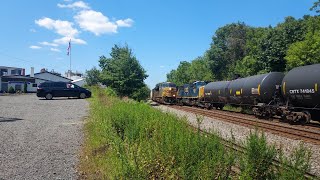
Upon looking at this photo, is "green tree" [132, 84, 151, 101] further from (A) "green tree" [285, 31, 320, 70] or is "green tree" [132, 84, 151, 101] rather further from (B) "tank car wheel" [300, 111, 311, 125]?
(B) "tank car wheel" [300, 111, 311, 125]

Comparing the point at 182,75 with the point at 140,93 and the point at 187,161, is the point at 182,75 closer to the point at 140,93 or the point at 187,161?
the point at 140,93

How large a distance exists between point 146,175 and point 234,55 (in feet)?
250

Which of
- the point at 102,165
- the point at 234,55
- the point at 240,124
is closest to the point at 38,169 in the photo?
the point at 102,165

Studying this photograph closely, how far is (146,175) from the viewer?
6.23 meters

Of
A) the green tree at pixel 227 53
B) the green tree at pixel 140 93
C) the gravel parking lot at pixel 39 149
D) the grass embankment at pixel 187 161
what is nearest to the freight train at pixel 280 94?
the green tree at pixel 140 93

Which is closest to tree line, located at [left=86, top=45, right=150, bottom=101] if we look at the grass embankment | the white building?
the grass embankment

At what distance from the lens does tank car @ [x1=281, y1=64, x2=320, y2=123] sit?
16.4 m

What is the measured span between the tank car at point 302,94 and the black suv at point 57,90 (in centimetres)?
2682

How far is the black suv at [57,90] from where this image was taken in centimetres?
3928

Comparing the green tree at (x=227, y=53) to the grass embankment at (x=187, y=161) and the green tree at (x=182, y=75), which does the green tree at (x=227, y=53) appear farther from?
the grass embankment at (x=187, y=161)

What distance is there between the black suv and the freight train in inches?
692

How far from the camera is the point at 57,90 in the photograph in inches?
1564

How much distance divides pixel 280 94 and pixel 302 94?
3172 millimetres

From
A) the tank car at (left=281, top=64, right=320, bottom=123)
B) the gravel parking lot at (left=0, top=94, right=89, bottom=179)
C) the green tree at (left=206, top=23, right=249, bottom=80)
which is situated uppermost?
the green tree at (left=206, top=23, right=249, bottom=80)
